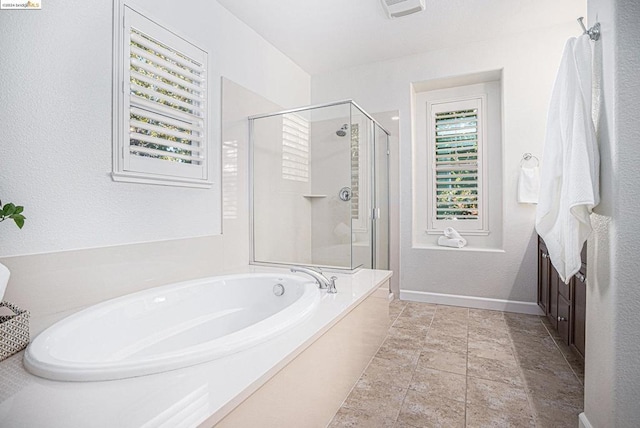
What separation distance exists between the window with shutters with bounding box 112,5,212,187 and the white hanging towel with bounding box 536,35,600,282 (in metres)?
2.05

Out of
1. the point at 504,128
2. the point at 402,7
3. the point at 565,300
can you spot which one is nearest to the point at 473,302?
the point at 565,300

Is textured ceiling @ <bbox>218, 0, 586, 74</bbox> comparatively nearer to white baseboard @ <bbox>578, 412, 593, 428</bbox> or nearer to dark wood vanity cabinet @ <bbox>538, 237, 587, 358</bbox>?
dark wood vanity cabinet @ <bbox>538, 237, 587, 358</bbox>

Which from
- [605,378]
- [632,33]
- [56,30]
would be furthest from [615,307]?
[56,30]

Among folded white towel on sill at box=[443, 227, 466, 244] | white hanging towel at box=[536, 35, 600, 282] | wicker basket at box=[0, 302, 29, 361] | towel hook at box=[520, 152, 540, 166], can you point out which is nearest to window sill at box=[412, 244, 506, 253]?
folded white towel on sill at box=[443, 227, 466, 244]

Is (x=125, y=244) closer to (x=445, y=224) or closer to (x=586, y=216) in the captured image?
(x=586, y=216)

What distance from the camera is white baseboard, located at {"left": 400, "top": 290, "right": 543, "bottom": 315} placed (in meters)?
3.04

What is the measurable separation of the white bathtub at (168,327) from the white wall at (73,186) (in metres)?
0.20

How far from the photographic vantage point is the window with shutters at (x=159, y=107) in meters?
1.79

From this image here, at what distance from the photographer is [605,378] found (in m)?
1.23

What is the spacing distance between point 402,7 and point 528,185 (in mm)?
1897

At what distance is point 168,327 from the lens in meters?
1.79

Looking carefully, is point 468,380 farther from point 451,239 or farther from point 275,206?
point 275,206

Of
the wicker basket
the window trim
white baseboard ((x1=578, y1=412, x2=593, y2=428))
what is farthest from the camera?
the window trim

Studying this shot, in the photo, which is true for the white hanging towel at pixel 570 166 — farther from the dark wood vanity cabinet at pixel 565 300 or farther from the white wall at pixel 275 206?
the white wall at pixel 275 206
